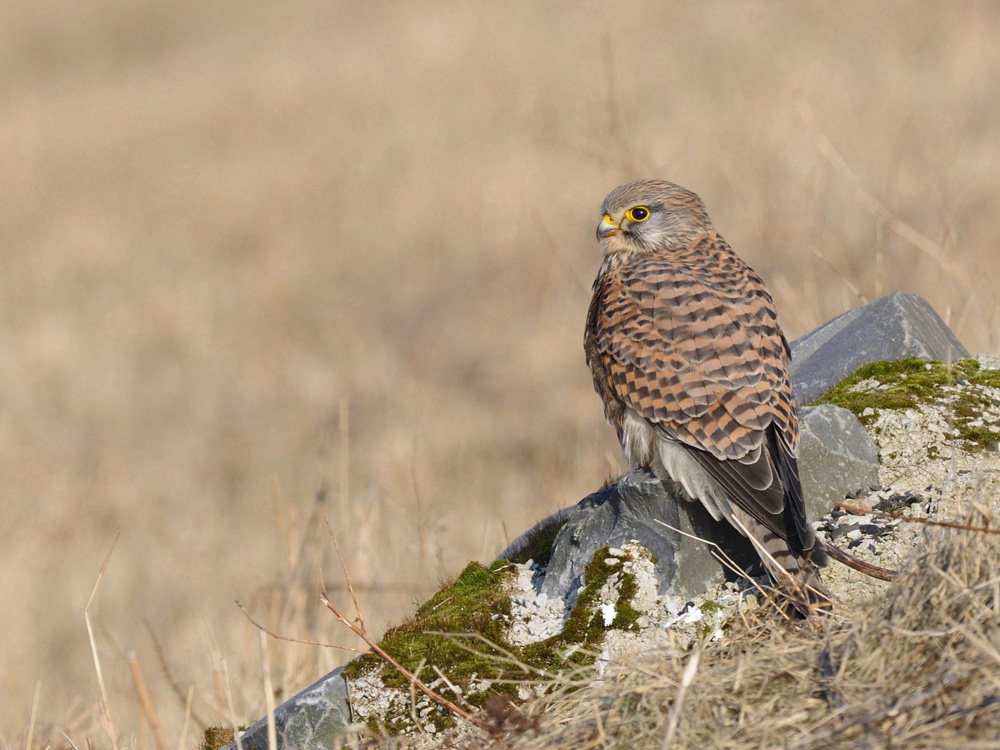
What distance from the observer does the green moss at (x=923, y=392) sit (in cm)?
330

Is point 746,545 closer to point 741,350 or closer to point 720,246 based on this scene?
point 741,350

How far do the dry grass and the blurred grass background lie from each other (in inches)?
91.2

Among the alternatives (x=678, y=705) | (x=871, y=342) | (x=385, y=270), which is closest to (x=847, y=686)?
(x=678, y=705)

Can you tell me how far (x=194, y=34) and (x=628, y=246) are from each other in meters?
24.3

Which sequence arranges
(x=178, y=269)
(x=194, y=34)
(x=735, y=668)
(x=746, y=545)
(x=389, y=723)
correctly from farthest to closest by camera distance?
(x=194, y=34) < (x=178, y=269) < (x=746, y=545) < (x=389, y=723) < (x=735, y=668)

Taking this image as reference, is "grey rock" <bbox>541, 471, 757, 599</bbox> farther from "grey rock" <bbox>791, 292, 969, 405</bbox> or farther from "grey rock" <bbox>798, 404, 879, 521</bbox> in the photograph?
"grey rock" <bbox>791, 292, 969, 405</bbox>

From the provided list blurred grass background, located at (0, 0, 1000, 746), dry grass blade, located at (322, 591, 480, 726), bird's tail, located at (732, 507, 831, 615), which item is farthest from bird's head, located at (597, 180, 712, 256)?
dry grass blade, located at (322, 591, 480, 726)

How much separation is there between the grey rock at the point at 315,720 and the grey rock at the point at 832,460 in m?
1.39

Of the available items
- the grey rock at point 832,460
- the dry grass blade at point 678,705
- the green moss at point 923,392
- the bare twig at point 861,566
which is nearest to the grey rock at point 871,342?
the green moss at point 923,392

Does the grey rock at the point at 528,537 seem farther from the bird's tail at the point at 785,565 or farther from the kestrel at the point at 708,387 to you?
the bird's tail at the point at 785,565

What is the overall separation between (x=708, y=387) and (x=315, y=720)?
1.42 meters

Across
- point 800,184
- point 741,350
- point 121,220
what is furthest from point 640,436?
point 121,220

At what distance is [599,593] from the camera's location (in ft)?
9.96

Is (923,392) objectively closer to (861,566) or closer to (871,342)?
(871,342)
